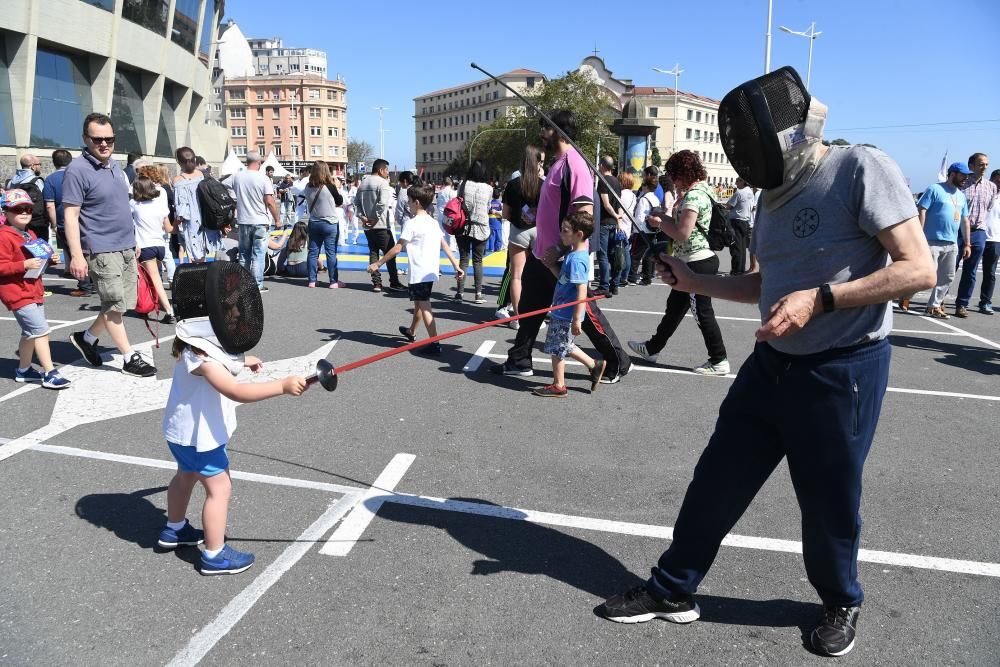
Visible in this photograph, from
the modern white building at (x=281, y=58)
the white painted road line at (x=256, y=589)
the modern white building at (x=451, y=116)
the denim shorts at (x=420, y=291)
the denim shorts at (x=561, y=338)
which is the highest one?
the modern white building at (x=281, y=58)

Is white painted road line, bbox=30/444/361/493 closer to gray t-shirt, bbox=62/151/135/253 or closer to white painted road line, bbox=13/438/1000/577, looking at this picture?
white painted road line, bbox=13/438/1000/577

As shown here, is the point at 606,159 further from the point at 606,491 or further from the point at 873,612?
the point at 873,612

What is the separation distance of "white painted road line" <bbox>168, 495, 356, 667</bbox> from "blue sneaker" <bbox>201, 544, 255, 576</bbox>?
0.10 m

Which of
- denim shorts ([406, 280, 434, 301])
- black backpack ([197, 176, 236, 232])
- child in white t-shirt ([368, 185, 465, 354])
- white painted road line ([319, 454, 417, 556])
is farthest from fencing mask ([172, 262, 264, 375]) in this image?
black backpack ([197, 176, 236, 232])

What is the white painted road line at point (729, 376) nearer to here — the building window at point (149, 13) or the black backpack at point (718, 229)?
the black backpack at point (718, 229)

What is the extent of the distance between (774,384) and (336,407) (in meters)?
3.55

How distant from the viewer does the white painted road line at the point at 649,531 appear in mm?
3283

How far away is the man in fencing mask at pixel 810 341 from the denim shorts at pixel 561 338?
295cm

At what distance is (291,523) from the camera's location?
3.58 m

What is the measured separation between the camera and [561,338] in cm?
575

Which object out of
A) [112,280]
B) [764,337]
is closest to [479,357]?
[112,280]

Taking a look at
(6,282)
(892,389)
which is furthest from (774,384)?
(6,282)

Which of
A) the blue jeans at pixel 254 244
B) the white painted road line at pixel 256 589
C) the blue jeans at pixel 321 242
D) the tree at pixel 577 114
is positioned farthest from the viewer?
the tree at pixel 577 114

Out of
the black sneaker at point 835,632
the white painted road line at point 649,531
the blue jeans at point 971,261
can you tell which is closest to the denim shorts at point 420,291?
the white painted road line at point 649,531
